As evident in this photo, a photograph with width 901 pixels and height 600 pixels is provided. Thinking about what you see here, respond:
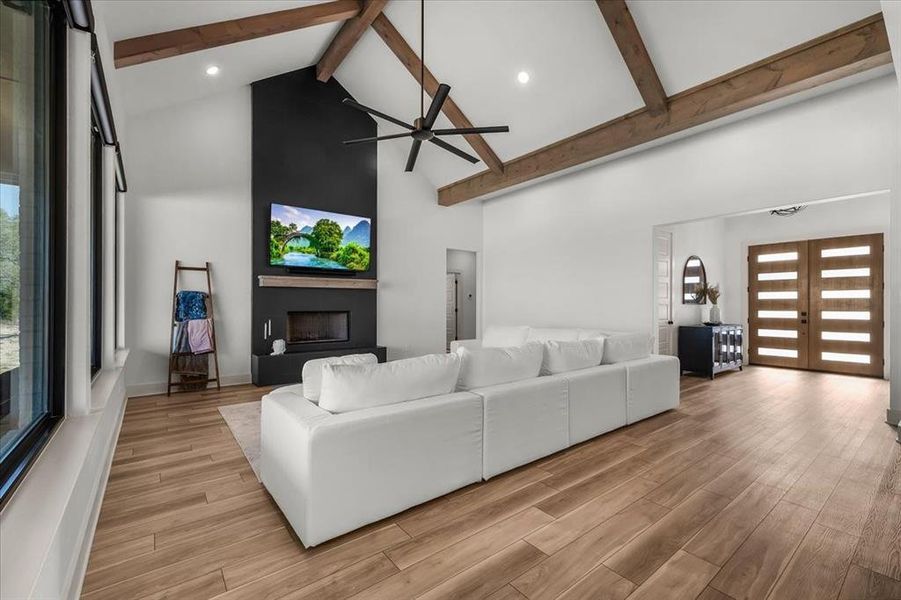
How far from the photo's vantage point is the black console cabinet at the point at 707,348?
6.00 metres

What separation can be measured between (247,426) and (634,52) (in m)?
5.06

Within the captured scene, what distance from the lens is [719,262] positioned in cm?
758

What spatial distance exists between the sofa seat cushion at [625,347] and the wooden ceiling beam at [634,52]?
2477 millimetres

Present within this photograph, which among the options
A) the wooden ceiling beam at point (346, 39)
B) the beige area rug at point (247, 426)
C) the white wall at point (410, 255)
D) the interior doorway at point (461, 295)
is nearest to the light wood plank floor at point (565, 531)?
the beige area rug at point (247, 426)

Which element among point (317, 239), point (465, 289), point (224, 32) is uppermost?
point (224, 32)

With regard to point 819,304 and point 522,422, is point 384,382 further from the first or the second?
point 819,304

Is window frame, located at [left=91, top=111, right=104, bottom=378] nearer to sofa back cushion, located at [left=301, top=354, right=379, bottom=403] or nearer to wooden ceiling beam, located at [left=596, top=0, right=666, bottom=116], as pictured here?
sofa back cushion, located at [left=301, top=354, right=379, bottom=403]

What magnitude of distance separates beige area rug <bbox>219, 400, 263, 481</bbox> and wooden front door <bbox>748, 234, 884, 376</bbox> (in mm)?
8016

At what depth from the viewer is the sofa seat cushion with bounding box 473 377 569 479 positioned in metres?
2.52

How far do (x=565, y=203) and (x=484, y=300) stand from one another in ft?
8.24

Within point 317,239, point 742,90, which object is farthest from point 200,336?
point 742,90

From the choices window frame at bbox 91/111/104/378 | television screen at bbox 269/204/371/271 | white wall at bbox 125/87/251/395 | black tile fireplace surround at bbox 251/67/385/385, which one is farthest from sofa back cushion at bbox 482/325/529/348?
window frame at bbox 91/111/104/378

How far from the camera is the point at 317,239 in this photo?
20.0ft

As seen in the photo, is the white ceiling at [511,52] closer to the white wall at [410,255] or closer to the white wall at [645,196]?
the white wall at [645,196]
